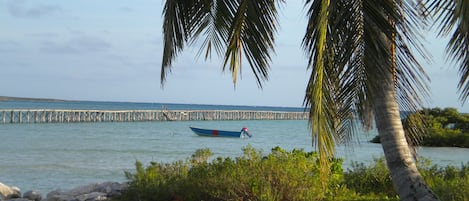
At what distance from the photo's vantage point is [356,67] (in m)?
6.05

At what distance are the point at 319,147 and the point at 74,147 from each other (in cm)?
2786

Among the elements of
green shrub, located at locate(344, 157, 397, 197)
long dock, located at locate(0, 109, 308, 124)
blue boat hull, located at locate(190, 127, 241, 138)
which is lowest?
blue boat hull, located at locate(190, 127, 241, 138)

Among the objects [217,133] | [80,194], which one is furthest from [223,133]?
→ [80,194]

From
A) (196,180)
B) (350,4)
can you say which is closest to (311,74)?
(350,4)

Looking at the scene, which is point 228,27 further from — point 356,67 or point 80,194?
point 80,194

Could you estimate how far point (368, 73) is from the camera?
19.7 ft

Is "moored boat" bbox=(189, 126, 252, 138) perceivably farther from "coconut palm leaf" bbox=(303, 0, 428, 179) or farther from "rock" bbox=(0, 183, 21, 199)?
"coconut palm leaf" bbox=(303, 0, 428, 179)

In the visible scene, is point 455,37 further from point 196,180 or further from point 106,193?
point 106,193

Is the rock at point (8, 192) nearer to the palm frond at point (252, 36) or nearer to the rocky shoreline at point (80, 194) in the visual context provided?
the rocky shoreline at point (80, 194)

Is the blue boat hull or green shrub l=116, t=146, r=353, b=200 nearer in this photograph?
green shrub l=116, t=146, r=353, b=200

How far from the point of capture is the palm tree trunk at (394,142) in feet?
20.6

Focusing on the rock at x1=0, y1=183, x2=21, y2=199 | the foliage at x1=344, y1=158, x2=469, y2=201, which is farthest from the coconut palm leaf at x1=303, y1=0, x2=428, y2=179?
the rock at x1=0, y1=183, x2=21, y2=199

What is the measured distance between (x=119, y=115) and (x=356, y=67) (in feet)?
203

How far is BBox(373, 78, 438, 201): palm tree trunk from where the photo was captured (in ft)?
20.6
